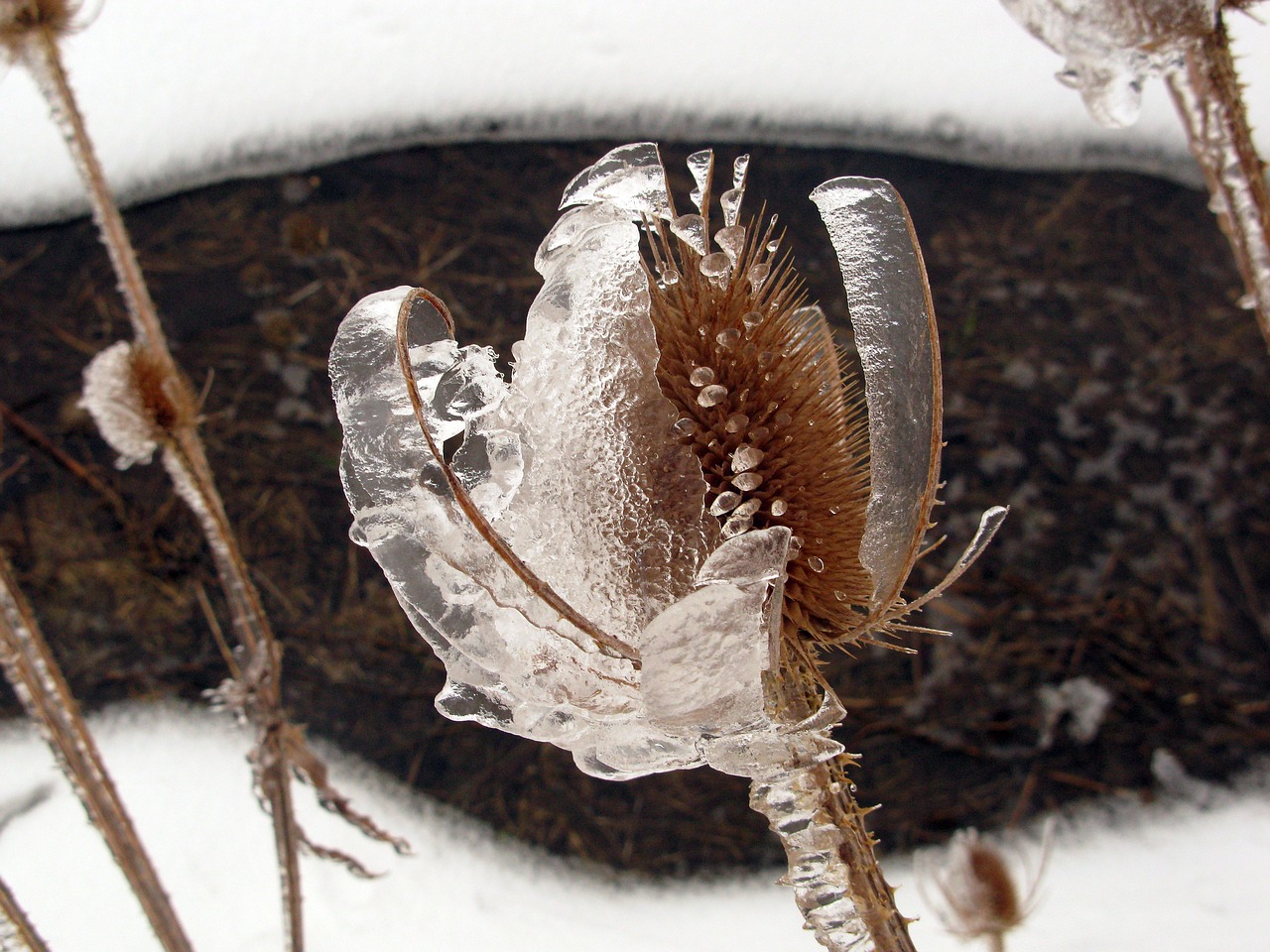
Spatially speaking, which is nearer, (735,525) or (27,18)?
(735,525)

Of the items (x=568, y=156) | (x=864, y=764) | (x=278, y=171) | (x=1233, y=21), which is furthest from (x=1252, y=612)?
(x=278, y=171)

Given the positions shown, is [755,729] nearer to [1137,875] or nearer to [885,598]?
[885,598]

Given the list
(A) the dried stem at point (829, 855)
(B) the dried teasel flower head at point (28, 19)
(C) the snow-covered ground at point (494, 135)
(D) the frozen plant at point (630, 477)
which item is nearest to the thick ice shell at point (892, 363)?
(D) the frozen plant at point (630, 477)

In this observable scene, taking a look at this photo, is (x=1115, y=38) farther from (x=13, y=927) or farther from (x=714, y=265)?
(x=13, y=927)

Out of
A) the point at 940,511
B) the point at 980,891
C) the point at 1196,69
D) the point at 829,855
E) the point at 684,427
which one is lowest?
the point at 980,891

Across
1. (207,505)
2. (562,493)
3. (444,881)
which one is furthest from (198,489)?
(444,881)

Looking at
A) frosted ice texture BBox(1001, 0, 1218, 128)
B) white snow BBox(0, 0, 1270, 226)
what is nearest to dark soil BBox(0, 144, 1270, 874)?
white snow BBox(0, 0, 1270, 226)
